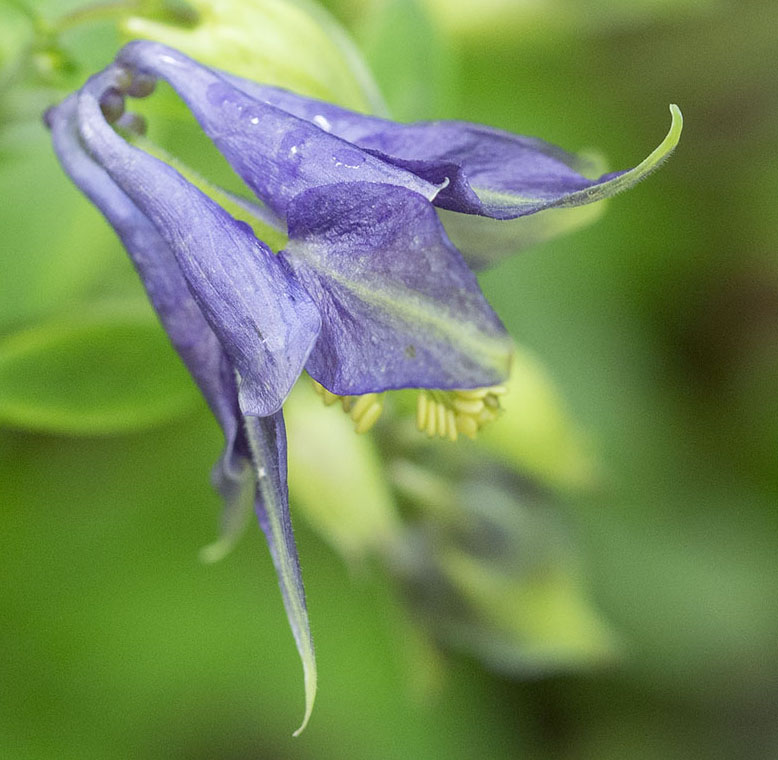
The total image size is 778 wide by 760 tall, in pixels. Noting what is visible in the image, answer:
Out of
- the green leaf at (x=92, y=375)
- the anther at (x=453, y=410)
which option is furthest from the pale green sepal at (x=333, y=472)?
the anther at (x=453, y=410)

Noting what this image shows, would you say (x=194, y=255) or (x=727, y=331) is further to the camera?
(x=727, y=331)

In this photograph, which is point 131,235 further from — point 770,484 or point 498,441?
point 770,484

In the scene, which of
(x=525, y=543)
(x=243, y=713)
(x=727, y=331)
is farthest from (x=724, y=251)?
(x=243, y=713)

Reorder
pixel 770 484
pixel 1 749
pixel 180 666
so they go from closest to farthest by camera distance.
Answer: pixel 1 749 < pixel 180 666 < pixel 770 484

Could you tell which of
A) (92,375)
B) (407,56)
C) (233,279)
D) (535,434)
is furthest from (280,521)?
(407,56)

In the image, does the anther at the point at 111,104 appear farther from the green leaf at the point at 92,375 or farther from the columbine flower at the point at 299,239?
the green leaf at the point at 92,375
